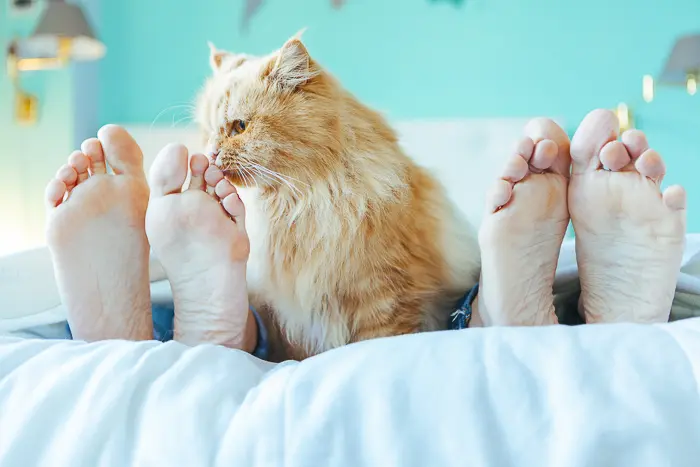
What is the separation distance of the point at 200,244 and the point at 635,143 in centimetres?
53

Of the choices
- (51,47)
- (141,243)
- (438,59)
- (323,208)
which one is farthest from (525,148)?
(51,47)

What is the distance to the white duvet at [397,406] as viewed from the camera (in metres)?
0.46

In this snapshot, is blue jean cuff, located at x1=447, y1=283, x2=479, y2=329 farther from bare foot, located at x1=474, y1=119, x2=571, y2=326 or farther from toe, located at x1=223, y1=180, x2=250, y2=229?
Answer: toe, located at x1=223, y1=180, x2=250, y2=229

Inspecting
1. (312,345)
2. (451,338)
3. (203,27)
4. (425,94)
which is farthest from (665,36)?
(451,338)

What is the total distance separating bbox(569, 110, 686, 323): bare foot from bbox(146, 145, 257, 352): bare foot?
0.42 meters

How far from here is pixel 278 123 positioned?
834 mm

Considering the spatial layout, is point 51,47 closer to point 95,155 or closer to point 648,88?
point 95,155

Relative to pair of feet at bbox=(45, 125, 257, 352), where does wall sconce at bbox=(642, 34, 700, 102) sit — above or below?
above

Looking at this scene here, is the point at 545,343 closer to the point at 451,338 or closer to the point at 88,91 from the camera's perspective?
the point at 451,338

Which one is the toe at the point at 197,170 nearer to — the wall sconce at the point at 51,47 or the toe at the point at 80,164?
the toe at the point at 80,164

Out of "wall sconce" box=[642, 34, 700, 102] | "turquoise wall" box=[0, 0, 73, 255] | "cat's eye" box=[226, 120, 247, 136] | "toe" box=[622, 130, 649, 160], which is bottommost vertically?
"turquoise wall" box=[0, 0, 73, 255]

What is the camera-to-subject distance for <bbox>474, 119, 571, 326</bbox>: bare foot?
759mm

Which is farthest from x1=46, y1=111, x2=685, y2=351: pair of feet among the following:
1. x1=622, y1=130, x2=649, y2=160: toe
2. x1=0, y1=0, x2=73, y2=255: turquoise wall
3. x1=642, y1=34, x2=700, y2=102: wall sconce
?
x1=0, y1=0, x2=73, y2=255: turquoise wall

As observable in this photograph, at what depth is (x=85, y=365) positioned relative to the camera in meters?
0.57
